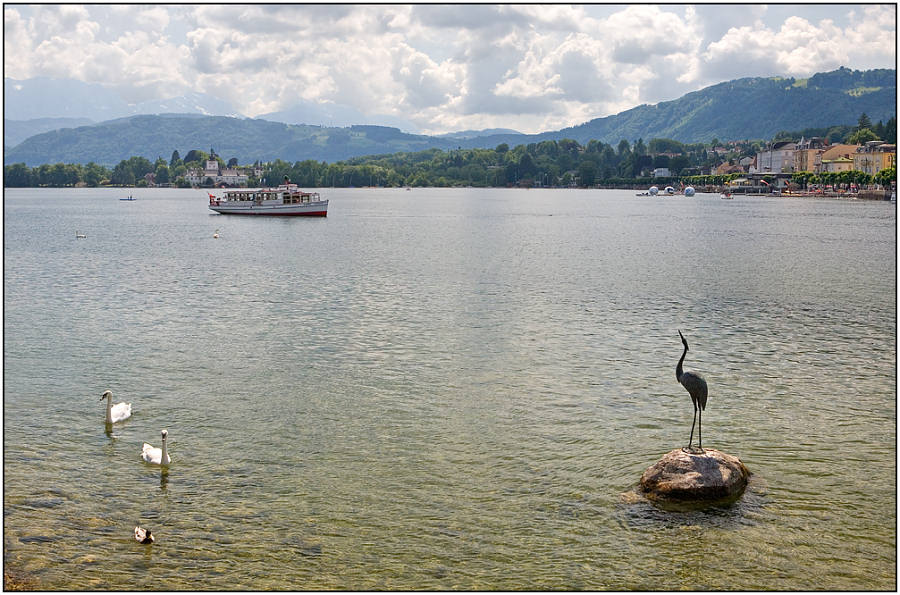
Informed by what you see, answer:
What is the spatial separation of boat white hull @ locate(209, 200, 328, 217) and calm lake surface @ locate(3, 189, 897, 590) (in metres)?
73.8

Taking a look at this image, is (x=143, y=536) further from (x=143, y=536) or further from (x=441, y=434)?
(x=441, y=434)

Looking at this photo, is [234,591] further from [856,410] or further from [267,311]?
[267,311]

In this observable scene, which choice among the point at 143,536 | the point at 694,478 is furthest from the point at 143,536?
the point at 694,478

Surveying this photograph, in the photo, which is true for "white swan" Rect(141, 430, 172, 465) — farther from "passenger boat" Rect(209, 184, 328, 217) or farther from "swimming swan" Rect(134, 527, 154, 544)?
"passenger boat" Rect(209, 184, 328, 217)

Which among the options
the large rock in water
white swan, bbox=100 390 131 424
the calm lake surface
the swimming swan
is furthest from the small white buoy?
the large rock in water

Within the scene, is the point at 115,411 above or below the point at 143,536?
above

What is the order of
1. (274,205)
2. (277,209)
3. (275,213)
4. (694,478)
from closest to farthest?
(694,478)
(277,209)
(274,205)
(275,213)

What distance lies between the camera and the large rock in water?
16156mm

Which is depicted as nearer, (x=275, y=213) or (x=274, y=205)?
(x=274, y=205)

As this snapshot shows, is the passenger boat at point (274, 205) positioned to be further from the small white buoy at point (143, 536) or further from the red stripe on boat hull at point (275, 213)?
the small white buoy at point (143, 536)

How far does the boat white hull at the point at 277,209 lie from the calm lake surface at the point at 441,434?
242 feet

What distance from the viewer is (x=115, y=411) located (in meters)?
21.3

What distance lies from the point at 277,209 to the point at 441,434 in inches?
4060

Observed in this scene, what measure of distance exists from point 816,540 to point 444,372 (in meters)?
13.6
